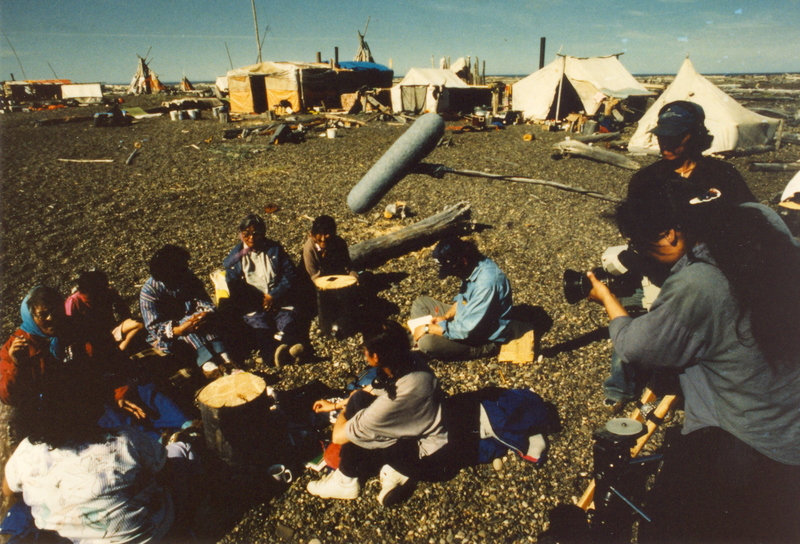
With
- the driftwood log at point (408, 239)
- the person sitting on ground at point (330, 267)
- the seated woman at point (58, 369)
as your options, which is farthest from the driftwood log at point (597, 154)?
the seated woman at point (58, 369)

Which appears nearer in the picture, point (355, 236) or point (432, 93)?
point (355, 236)

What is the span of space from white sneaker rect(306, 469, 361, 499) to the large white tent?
25.9 meters

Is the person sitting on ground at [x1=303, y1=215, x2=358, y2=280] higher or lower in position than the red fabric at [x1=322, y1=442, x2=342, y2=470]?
higher

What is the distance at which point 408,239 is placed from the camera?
8.00m

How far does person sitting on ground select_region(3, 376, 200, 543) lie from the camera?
103 inches

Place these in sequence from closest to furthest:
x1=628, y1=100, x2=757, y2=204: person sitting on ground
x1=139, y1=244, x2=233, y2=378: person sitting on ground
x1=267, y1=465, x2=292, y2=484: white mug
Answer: x1=267, y1=465, x2=292, y2=484: white mug
x1=628, y1=100, x2=757, y2=204: person sitting on ground
x1=139, y1=244, x2=233, y2=378: person sitting on ground

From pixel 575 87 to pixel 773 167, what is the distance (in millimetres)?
12342

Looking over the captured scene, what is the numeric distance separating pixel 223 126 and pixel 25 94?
118 feet

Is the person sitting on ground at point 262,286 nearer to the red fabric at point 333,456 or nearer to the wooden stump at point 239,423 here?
the wooden stump at point 239,423

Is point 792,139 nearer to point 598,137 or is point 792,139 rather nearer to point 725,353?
point 598,137

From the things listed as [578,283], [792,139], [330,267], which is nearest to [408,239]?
[330,267]

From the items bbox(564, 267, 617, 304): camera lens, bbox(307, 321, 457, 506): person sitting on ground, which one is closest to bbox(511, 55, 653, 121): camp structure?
bbox(564, 267, 617, 304): camera lens

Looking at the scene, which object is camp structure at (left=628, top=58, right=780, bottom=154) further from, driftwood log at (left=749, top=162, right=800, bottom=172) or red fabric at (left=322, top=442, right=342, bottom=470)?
red fabric at (left=322, top=442, right=342, bottom=470)

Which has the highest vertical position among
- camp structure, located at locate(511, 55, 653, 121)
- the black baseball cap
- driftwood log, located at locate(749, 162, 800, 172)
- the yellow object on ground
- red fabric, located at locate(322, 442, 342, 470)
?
camp structure, located at locate(511, 55, 653, 121)
